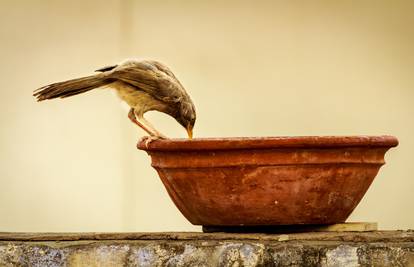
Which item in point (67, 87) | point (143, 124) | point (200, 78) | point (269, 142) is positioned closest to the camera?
point (269, 142)

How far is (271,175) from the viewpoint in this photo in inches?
125

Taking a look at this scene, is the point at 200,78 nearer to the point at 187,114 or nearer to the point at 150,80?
the point at 187,114

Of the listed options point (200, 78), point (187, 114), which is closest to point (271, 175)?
point (187, 114)

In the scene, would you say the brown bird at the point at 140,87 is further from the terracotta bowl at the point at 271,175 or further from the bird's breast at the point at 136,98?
the terracotta bowl at the point at 271,175

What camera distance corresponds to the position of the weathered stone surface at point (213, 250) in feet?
10.2

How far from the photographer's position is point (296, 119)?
5.21m

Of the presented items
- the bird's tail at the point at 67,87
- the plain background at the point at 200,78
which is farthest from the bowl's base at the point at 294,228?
the plain background at the point at 200,78

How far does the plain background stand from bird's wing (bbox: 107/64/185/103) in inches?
65.5

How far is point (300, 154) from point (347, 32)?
2199 mm

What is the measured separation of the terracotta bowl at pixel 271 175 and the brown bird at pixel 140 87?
1.05 feet

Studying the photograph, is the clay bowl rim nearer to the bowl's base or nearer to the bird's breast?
the bowl's base

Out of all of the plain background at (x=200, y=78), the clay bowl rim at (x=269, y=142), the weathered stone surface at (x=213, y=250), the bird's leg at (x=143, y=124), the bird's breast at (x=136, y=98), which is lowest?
the weathered stone surface at (x=213, y=250)

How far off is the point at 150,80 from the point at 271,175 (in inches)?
24.9

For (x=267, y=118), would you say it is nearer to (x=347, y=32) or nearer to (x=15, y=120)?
(x=347, y=32)
